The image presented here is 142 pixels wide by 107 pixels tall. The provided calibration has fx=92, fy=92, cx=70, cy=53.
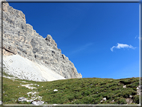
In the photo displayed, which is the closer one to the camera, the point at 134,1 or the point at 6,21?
the point at 134,1

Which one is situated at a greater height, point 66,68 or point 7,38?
point 7,38

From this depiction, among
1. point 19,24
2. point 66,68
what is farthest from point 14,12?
point 66,68

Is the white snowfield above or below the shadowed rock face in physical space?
below

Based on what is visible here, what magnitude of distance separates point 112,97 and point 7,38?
13174 centimetres

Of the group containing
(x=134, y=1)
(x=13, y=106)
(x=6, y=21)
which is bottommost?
(x=13, y=106)

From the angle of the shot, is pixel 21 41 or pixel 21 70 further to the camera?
pixel 21 41

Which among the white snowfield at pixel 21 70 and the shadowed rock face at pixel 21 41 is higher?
the shadowed rock face at pixel 21 41

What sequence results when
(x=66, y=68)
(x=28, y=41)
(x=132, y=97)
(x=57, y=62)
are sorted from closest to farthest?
(x=132, y=97) → (x=28, y=41) → (x=57, y=62) → (x=66, y=68)

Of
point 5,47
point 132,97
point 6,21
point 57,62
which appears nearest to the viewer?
point 132,97

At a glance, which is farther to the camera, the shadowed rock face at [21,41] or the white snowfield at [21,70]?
the shadowed rock face at [21,41]

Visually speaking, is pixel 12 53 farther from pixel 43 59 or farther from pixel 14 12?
pixel 14 12

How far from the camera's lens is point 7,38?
112312mm

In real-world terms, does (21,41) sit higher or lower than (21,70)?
higher

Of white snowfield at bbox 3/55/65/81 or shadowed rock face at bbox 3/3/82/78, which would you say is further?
shadowed rock face at bbox 3/3/82/78
